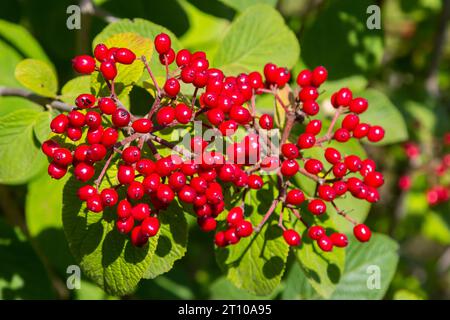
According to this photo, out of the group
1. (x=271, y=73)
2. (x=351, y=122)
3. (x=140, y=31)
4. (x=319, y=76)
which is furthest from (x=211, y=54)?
(x=351, y=122)

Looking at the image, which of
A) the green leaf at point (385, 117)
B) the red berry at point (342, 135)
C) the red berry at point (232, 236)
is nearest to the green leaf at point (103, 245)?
the red berry at point (232, 236)

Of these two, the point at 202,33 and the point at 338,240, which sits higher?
the point at 202,33

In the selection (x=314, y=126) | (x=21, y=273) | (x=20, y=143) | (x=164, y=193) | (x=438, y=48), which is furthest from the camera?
(x=438, y=48)

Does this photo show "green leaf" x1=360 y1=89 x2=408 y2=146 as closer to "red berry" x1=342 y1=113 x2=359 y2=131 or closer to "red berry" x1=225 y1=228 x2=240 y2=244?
"red berry" x1=342 y1=113 x2=359 y2=131

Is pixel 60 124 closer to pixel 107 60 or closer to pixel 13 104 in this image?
pixel 107 60

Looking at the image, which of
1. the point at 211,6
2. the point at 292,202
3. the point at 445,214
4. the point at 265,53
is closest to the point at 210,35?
the point at 211,6
